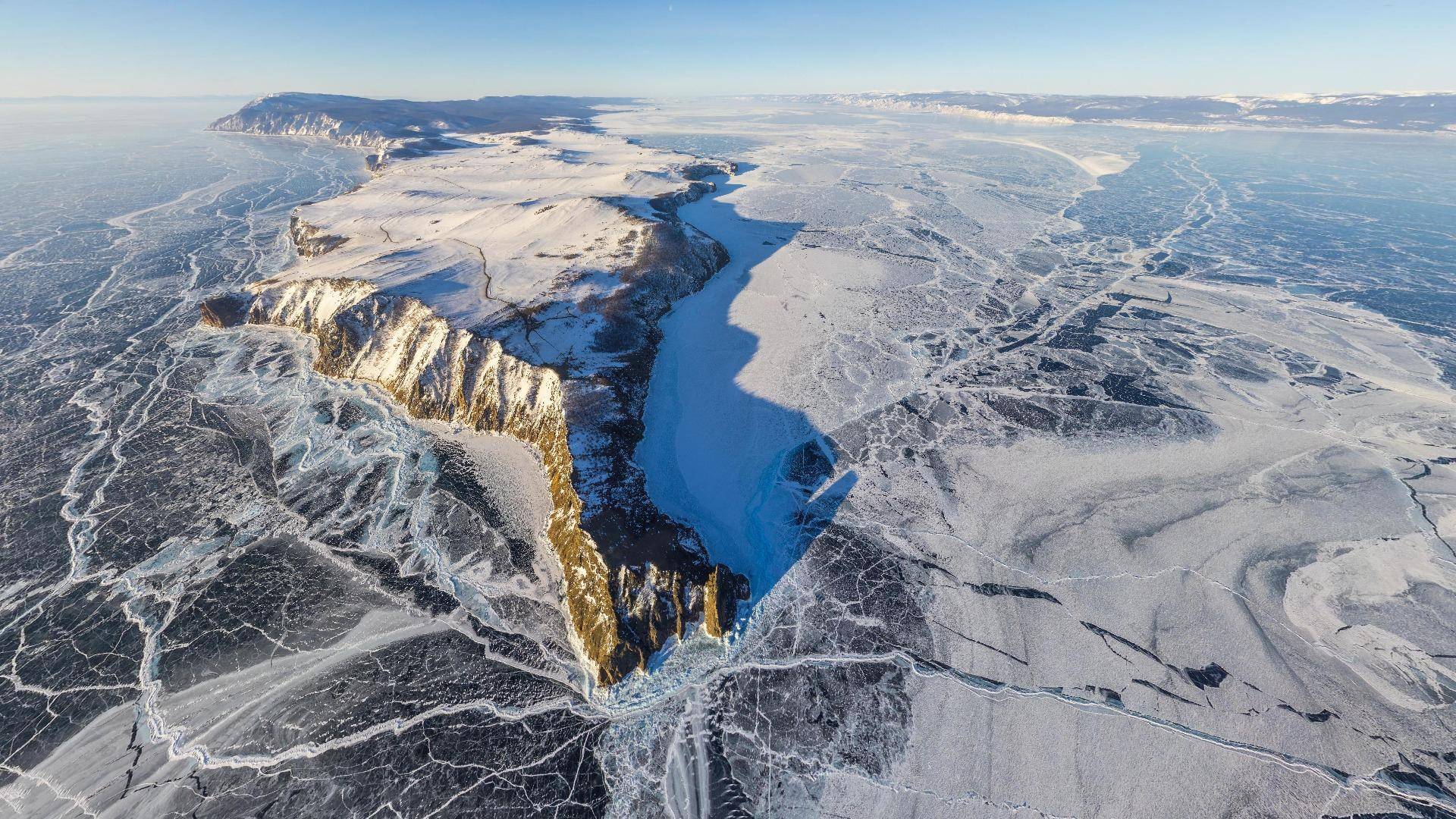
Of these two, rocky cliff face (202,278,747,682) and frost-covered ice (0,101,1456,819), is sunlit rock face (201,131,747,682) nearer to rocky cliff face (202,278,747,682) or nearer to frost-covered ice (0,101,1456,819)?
rocky cliff face (202,278,747,682)

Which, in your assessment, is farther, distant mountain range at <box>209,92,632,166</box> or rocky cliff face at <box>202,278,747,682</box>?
distant mountain range at <box>209,92,632,166</box>

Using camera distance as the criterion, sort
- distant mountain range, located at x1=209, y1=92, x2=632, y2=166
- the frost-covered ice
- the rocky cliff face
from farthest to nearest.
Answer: distant mountain range, located at x1=209, y1=92, x2=632, y2=166
the rocky cliff face
the frost-covered ice

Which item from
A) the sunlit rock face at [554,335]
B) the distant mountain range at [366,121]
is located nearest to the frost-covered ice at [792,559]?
the sunlit rock face at [554,335]

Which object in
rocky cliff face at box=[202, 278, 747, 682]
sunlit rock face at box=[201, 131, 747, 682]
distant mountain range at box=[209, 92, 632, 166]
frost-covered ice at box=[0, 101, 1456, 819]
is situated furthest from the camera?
distant mountain range at box=[209, 92, 632, 166]

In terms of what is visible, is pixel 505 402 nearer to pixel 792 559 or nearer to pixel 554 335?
pixel 554 335

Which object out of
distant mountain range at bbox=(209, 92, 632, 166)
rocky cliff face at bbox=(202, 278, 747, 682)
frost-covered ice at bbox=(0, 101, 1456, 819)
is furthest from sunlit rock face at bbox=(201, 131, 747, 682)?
distant mountain range at bbox=(209, 92, 632, 166)

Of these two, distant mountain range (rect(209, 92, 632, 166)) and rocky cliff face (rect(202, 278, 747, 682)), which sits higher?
distant mountain range (rect(209, 92, 632, 166))

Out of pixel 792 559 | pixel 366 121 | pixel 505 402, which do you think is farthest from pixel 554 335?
pixel 366 121

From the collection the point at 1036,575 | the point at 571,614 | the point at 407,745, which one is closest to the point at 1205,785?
the point at 1036,575

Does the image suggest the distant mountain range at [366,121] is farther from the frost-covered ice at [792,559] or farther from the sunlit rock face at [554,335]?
the frost-covered ice at [792,559]

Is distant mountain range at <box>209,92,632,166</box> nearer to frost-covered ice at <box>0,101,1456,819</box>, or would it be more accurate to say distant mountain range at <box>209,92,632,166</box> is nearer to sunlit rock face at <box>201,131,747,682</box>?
sunlit rock face at <box>201,131,747,682</box>
